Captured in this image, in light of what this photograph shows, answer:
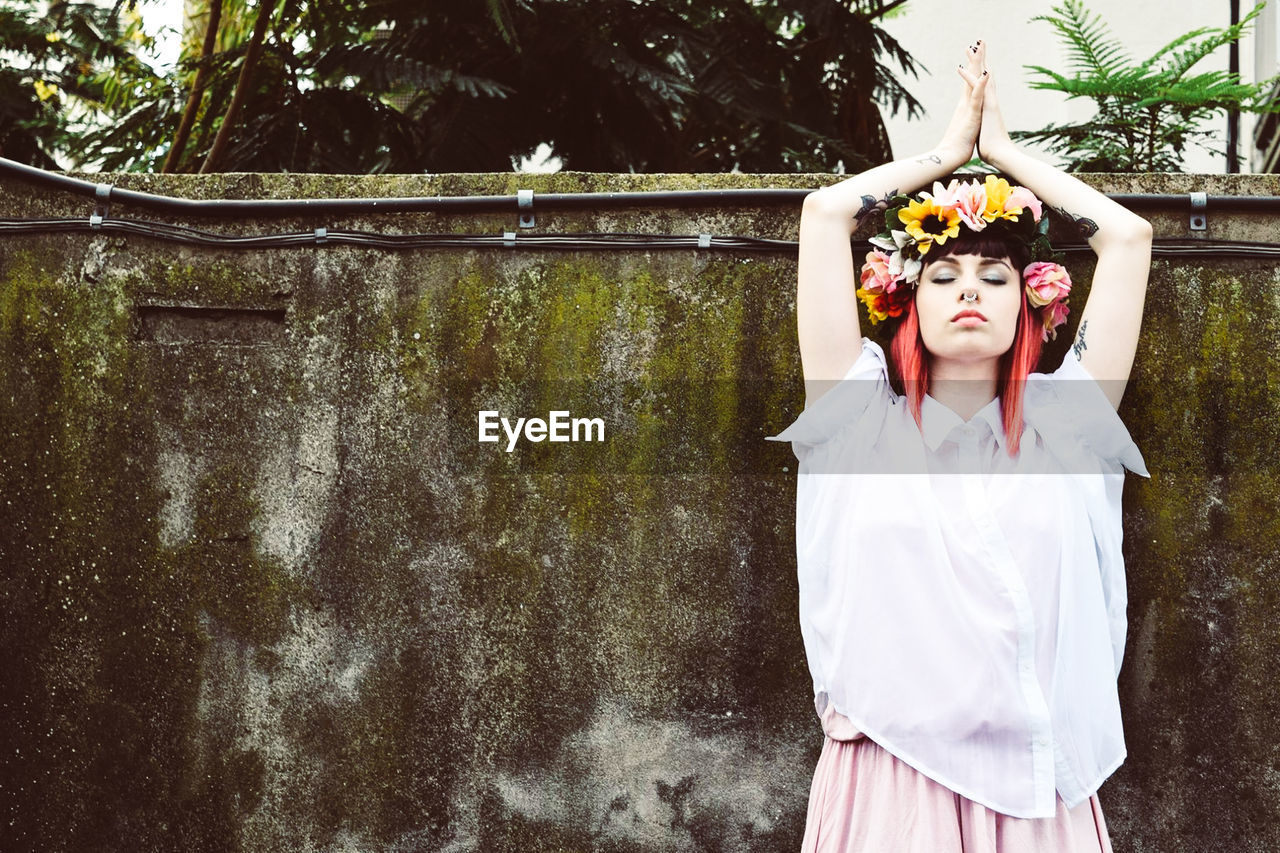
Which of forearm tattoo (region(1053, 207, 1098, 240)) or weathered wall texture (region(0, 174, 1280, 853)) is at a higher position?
forearm tattoo (region(1053, 207, 1098, 240))

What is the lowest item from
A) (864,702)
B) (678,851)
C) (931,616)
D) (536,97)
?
(678,851)

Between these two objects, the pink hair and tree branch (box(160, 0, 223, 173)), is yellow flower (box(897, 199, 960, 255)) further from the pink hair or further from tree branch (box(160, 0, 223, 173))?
tree branch (box(160, 0, 223, 173))

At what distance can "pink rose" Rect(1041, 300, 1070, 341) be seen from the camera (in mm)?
2510

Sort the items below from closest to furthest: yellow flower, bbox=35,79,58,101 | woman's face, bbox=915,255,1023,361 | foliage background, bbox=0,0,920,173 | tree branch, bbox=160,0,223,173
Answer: woman's face, bbox=915,255,1023,361, foliage background, bbox=0,0,920,173, tree branch, bbox=160,0,223,173, yellow flower, bbox=35,79,58,101

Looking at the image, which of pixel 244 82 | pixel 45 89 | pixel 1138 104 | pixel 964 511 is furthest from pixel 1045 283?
pixel 45 89

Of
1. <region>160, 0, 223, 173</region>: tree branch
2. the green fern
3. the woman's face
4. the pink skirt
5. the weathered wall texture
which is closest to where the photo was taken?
the pink skirt

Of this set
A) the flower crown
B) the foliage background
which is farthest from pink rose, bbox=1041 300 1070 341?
the foliage background

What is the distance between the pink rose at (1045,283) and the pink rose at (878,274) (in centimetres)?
31

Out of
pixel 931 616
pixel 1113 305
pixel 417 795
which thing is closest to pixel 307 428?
pixel 417 795

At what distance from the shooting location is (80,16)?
17.9 feet

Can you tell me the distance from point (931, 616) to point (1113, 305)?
0.86 m

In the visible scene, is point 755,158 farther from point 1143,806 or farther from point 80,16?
point 80,16

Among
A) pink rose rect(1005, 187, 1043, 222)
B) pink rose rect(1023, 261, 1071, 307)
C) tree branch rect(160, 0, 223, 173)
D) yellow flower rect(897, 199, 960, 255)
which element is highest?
tree branch rect(160, 0, 223, 173)

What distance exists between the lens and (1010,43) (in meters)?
7.42
